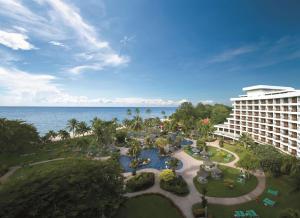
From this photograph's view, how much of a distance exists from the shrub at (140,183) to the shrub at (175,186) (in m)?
2.87

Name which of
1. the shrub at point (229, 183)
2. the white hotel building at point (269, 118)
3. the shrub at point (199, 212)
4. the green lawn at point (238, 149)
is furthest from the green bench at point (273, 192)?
the green lawn at point (238, 149)

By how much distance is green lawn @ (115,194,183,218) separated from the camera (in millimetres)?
29492

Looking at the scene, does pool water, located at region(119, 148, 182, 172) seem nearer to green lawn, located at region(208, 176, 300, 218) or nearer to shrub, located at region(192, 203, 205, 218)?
green lawn, located at region(208, 176, 300, 218)

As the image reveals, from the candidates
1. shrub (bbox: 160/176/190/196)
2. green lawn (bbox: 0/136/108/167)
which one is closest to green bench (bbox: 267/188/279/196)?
shrub (bbox: 160/176/190/196)

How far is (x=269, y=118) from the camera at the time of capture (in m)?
65.2

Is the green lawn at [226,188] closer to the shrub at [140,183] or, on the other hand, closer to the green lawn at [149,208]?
the green lawn at [149,208]

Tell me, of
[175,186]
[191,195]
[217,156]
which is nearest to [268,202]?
[191,195]

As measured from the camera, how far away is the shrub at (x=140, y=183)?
37.3 metres

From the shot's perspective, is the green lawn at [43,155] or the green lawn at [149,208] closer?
the green lawn at [149,208]

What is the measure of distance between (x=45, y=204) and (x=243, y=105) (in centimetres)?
8427

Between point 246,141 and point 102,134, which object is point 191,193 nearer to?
Result: point 246,141

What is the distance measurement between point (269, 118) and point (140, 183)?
2222 inches

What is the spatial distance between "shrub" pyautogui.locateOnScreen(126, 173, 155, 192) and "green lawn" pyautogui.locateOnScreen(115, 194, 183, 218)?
8.38 ft

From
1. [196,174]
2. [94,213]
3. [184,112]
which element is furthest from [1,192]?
[184,112]
